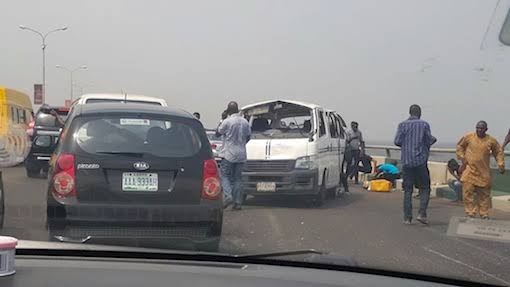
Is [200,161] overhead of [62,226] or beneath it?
overhead

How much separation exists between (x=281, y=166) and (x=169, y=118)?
564cm

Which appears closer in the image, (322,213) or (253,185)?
(322,213)

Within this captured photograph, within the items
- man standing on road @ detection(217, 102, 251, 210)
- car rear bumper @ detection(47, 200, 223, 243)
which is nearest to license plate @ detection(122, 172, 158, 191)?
car rear bumper @ detection(47, 200, 223, 243)

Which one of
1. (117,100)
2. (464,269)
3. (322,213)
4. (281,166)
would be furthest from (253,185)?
(464,269)

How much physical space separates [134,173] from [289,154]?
615cm

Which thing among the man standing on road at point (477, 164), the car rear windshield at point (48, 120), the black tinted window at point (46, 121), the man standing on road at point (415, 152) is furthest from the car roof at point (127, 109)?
the man standing on road at point (477, 164)

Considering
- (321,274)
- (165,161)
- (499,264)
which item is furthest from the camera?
(165,161)

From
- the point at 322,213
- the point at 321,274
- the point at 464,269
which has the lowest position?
the point at 322,213

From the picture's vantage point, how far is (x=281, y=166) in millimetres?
11875

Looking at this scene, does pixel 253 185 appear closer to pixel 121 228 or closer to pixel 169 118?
pixel 169 118

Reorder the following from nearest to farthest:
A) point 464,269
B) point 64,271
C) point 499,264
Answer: point 64,271, point 464,269, point 499,264

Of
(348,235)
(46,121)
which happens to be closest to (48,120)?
(46,121)

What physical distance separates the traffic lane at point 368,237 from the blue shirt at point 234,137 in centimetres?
76

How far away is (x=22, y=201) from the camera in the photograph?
6594 millimetres
